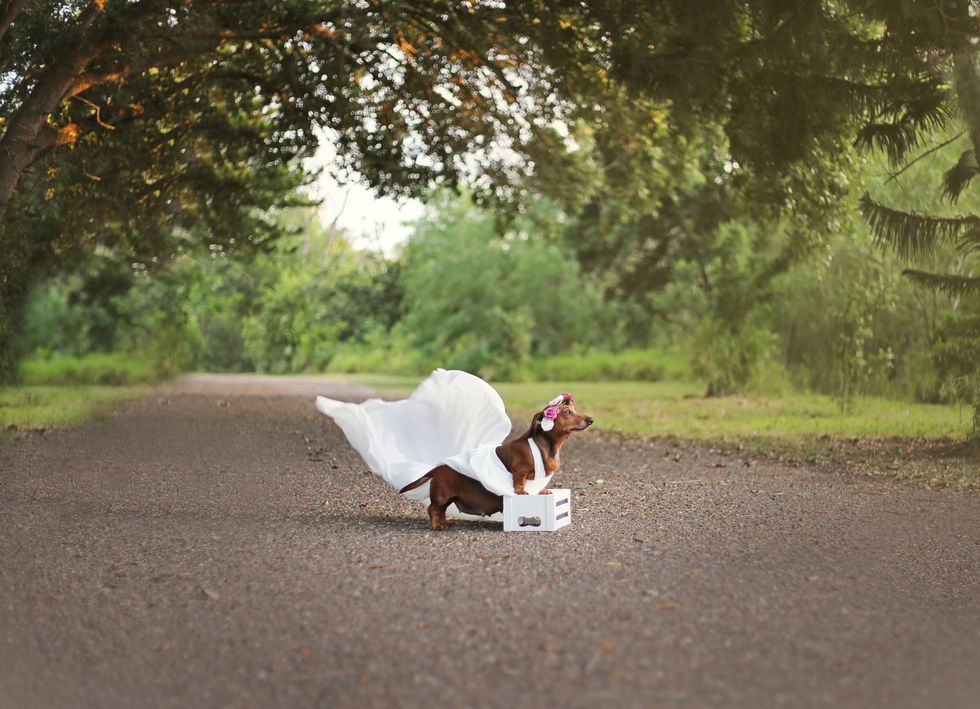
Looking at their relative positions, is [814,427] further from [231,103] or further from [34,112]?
[34,112]

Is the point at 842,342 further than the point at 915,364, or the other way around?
the point at 915,364

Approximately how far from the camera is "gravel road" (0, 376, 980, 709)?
12.1 ft

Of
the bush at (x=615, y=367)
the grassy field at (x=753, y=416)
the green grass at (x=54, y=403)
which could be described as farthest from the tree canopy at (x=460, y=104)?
the bush at (x=615, y=367)

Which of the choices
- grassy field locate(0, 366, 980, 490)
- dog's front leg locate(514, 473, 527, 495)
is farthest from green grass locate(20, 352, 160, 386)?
dog's front leg locate(514, 473, 527, 495)

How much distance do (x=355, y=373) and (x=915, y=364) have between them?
22.3 m

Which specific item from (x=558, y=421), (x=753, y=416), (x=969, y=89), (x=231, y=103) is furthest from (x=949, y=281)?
(x=231, y=103)

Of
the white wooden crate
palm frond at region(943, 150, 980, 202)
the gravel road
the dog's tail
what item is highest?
palm frond at region(943, 150, 980, 202)

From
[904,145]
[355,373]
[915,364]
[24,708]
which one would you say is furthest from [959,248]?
[355,373]

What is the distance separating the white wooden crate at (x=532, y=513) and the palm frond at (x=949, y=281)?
6403mm

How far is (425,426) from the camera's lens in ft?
22.8

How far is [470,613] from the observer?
456 centimetres

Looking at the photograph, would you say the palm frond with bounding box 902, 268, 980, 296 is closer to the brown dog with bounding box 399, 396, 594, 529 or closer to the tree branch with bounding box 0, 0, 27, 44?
the brown dog with bounding box 399, 396, 594, 529

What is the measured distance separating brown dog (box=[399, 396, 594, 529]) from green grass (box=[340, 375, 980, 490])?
479 cm

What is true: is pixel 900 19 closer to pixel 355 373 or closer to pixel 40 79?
pixel 40 79
